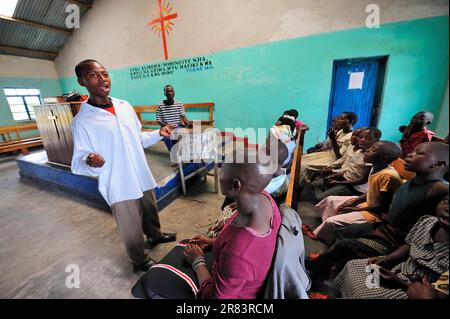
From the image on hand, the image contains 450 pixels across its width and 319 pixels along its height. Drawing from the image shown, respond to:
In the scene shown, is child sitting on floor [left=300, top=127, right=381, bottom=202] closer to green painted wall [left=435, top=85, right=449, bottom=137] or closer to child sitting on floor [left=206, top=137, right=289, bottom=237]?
child sitting on floor [left=206, top=137, right=289, bottom=237]

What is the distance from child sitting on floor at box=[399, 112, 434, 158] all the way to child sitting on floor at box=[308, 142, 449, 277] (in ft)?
4.32

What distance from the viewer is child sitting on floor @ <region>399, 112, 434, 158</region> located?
2.21 metres

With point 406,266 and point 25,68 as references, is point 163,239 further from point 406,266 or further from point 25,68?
point 25,68

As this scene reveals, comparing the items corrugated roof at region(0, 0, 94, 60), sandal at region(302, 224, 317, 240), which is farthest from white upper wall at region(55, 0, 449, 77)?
sandal at region(302, 224, 317, 240)

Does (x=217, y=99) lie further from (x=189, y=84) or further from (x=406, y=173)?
(x=406, y=173)

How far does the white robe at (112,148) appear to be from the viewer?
148cm

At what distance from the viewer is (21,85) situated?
7.55m

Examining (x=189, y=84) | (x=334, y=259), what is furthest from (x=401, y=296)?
(x=189, y=84)

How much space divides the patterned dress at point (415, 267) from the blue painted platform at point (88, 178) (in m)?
2.35

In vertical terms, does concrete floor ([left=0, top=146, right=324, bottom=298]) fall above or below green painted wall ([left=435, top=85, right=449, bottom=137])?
below

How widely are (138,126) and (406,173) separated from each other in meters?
2.44

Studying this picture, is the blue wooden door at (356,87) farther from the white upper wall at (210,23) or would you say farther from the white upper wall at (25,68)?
the white upper wall at (25,68)

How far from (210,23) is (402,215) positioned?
532 centimetres
